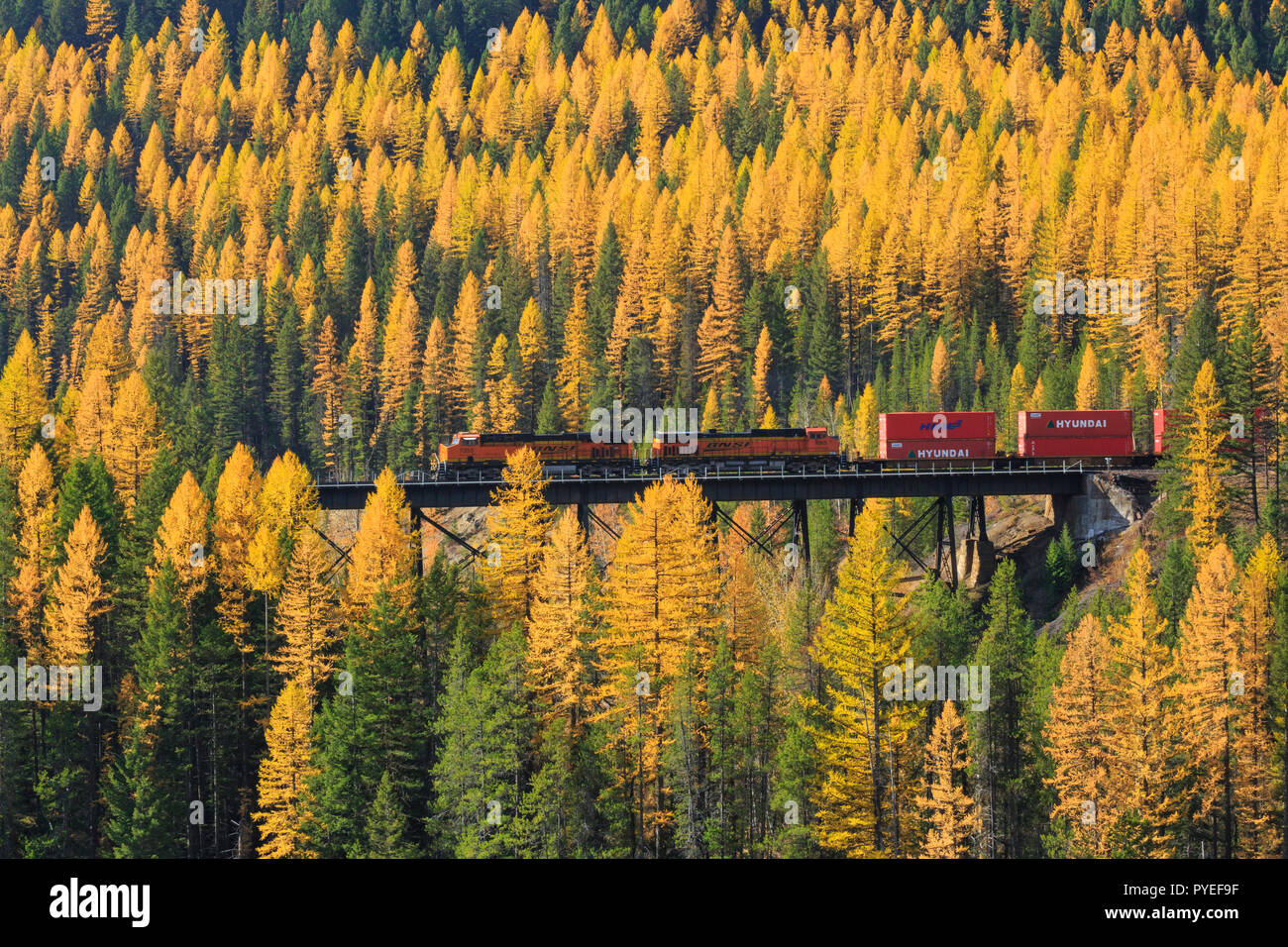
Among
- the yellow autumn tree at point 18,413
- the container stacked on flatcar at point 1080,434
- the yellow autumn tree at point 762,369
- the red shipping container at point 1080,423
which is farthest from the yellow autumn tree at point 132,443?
the red shipping container at point 1080,423

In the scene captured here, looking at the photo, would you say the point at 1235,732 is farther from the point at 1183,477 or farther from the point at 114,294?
the point at 114,294

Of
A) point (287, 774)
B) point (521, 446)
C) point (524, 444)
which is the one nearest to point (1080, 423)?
point (524, 444)

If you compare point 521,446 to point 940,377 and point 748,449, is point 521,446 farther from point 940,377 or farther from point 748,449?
point 940,377

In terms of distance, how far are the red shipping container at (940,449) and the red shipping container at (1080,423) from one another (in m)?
2.83

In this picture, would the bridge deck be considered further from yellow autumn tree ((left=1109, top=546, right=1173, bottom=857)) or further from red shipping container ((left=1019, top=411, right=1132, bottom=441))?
yellow autumn tree ((left=1109, top=546, right=1173, bottom=857))

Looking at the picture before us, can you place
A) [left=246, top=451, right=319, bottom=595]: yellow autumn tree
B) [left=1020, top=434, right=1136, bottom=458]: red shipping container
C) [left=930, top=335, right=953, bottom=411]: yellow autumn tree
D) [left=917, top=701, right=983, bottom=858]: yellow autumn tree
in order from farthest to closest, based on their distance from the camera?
[left=930, top=335, right=953, bottom=411]: yellow autumn tree, [left=1020, top=434, right=1136, bottom=458]: red shipping container, [left=246, top=451, right=319, bottom=595]: yellow autumn tree, [left=917, top=701, right=983, bottom=858]: yellow autumn tree

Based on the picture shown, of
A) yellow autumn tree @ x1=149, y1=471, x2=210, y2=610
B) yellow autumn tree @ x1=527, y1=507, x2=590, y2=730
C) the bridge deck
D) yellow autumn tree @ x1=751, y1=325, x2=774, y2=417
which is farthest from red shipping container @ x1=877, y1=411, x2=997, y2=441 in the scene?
yellow autumn tree @ x1=149, y1=471, x2=210, y2=610

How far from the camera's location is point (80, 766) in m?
65.9

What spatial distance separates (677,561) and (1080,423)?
35.1m

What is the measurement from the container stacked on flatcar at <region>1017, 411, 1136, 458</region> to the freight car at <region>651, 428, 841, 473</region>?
11.2 meters

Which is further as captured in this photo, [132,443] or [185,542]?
[132,443]

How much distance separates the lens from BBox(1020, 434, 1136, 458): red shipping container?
8750 cm

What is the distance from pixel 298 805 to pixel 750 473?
33.5 meters

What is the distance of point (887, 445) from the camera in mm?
89000
